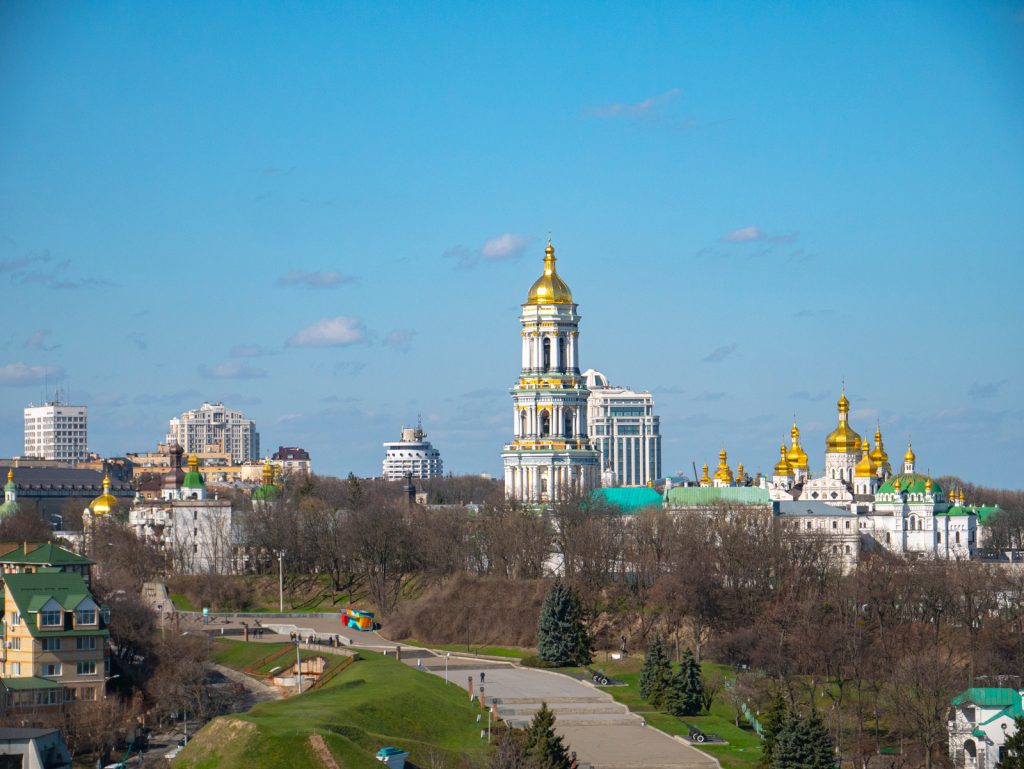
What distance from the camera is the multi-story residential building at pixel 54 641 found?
63.7m

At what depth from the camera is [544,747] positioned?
5297 centimetres

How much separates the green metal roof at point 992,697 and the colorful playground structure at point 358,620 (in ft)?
93.7

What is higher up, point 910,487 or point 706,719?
point 910,487

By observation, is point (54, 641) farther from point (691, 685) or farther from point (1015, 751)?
point (1015, 751)

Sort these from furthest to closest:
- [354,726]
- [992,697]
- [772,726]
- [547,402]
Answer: [547,402] → [992,697] → [772,726] → [354,726]

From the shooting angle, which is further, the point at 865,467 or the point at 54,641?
the point at 865,467

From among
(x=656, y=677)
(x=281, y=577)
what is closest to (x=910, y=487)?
(x=281, y=577)

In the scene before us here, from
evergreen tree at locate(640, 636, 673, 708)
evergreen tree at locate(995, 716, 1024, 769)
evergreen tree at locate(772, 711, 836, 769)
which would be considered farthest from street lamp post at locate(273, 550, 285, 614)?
evergreen tree at locate(995, 716, 1024, 769)

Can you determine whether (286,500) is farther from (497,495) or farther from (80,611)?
(80,611)

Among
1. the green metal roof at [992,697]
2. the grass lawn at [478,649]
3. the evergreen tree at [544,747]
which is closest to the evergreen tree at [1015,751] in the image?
the green metal roof at [992,697]

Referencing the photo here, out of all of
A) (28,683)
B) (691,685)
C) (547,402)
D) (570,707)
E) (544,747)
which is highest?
(547,402)

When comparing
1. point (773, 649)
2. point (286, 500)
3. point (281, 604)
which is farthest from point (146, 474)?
point (773, 649)

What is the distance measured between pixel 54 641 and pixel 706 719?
18905mm

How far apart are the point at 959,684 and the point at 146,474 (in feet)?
360
